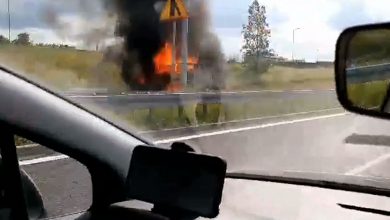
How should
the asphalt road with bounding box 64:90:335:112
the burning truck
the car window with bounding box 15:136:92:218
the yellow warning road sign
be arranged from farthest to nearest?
the yellow warning road sign → the burning truck → the asphalt road with bounding box 64:90:335:112 → the car window with bounding box 15:136:92:218

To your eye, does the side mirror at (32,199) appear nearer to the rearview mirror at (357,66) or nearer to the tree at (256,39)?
the rearview mirror at (357,66)

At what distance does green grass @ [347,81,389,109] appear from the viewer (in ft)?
6.94

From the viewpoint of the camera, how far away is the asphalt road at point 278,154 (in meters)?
2.61

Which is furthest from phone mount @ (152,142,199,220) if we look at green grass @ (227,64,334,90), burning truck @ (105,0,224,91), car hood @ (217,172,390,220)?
burning truck @ (105,0,224,91)

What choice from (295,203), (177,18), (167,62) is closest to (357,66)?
(295,203)

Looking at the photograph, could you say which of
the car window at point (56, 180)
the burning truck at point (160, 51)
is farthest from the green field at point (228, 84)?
the car window at point (56, 180)

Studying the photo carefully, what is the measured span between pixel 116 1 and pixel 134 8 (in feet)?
4.68

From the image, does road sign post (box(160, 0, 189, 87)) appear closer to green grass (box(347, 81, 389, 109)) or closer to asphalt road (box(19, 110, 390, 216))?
asphalt road (box(19, 110, 390, 216))

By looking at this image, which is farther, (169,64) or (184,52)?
(169,64)

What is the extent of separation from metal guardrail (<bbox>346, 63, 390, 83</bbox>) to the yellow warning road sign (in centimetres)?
916

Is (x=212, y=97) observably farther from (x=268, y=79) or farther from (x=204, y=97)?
(x=268, y=79)

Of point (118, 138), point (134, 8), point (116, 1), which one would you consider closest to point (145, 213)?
point (118, 138)

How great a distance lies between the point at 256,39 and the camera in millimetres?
12367

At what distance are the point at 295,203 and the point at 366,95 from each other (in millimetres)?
449
